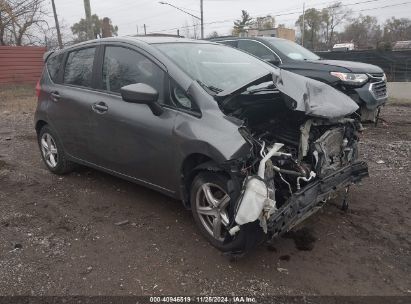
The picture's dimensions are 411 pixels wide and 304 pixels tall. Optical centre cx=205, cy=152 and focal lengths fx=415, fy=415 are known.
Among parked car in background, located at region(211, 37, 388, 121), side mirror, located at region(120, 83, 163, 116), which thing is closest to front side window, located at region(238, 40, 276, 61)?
parked car in background, located at region(211, 37, 388, 121)

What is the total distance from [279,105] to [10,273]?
2678mm

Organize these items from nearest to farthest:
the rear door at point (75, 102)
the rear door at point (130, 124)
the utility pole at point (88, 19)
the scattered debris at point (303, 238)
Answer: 1. the scattered debris at point (303, 238)
2. the rear door at point (130, 124)
3. the rear door at point (75, 102)
4. the utility pole at point (88, 19)

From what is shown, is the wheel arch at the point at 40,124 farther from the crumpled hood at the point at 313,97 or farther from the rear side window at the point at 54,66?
the crumpled hood at the point at 313,97

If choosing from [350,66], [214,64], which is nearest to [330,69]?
[350,66]

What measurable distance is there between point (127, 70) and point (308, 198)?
7.52 feet

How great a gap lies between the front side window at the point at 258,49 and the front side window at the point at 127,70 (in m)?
4.93

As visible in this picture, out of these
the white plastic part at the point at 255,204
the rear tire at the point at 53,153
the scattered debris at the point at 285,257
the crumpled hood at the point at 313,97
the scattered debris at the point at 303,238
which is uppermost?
the crumpled hood at the point at 313,97

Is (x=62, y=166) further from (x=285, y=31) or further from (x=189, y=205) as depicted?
(x=285, y=31)

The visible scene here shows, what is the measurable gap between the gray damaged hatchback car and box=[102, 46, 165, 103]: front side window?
12 millimetres

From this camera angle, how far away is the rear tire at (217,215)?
325 centimetres

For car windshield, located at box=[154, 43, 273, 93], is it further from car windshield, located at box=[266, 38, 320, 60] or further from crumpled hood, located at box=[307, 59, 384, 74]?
car windshield, located at box=[266, 38, 320, 60]

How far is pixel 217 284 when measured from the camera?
318 cm

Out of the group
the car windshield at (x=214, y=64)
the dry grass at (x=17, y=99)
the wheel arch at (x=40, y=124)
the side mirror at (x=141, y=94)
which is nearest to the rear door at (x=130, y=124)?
A: the side mirror at (x=141, y=94)

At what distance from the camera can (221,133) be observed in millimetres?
3367
